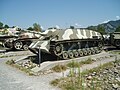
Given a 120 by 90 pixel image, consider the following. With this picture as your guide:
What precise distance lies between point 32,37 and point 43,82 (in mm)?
12948

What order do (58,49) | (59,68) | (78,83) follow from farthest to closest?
(58,49)
(59,68)
(78,83)

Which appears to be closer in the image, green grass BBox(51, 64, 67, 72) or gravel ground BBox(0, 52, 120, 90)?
gravel ground BBox(0, 52, 120, 90)

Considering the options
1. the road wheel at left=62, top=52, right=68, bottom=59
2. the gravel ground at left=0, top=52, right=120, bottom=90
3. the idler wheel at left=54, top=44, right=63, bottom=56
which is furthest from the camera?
the road wheel at left=62, top=52, right=68, bottom=59

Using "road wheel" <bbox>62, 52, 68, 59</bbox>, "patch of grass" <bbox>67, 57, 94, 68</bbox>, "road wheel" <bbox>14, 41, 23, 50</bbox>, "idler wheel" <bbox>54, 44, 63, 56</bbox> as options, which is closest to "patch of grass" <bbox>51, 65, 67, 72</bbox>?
"patch of grass" <bbox>67, 57, 94, 68</bbox>

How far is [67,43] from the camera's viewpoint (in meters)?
14.5

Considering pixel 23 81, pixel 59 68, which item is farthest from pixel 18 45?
pixel 23 81

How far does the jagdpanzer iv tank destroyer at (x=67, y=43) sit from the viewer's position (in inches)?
534

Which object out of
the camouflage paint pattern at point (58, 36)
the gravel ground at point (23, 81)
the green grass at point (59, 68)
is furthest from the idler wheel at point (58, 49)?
the gravel ground at point (23, 81)

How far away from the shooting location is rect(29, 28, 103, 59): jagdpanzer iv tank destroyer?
13570 millimetres

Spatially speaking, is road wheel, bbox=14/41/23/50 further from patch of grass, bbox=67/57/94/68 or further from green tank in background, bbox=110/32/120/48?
patch of grass, bbox=67/57/94/68

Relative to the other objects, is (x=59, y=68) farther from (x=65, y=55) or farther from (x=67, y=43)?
(x=67, y=43)

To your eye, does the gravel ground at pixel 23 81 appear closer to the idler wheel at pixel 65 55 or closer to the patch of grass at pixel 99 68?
the patch of grass at pixel 99 68

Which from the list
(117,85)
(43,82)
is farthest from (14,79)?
(117,85)

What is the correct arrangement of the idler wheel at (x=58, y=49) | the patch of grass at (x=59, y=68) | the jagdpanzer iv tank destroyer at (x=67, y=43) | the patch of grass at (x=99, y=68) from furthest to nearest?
the idler wheel at (x=58, y=49), the jagdpanzer iv tank destroyer at (x=67, y=43), the patch of grass at (x=59, y=68), the patch of grass at (x=99, y=68)
